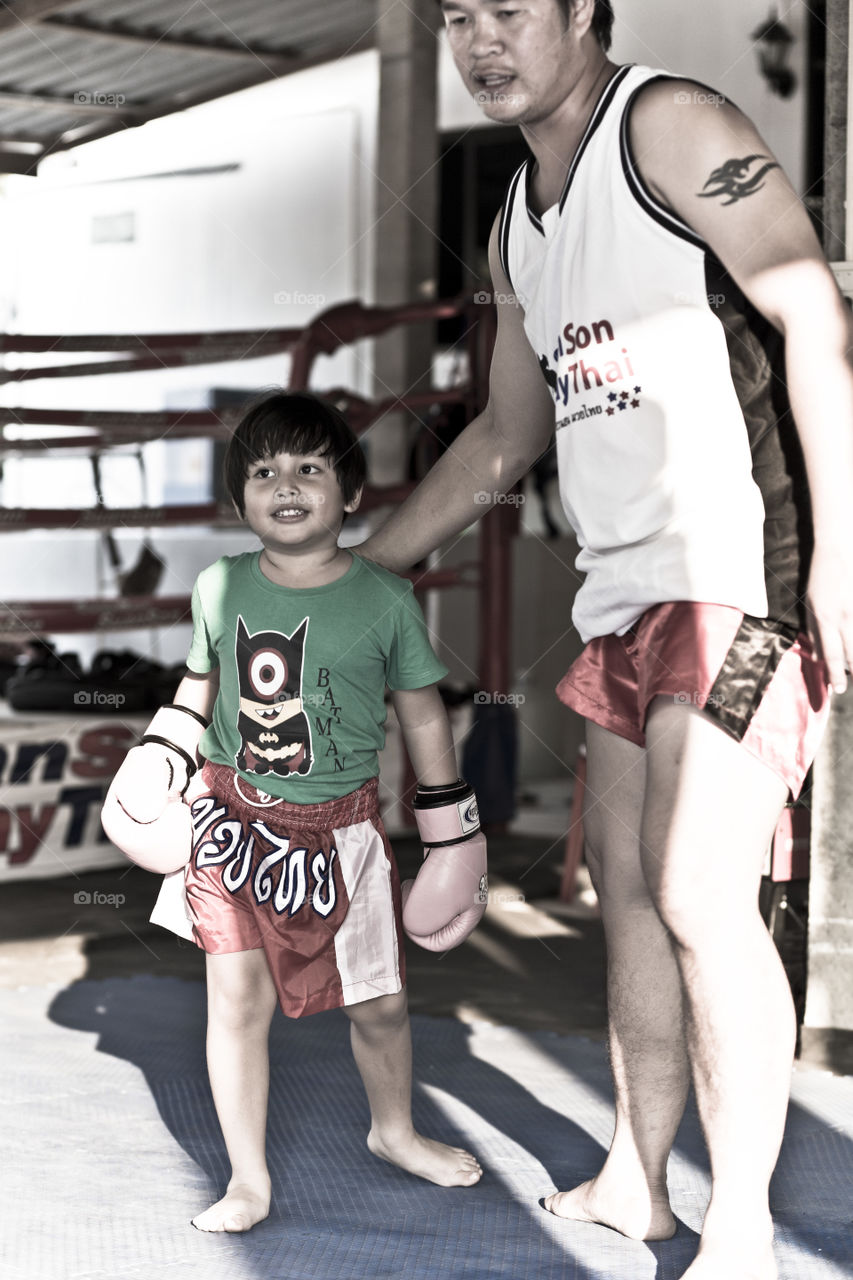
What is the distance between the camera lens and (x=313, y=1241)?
1.71 m

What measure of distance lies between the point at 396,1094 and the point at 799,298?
3.75 ft

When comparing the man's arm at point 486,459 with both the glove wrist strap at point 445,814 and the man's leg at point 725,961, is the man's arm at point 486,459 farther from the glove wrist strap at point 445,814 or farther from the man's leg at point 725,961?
the man's leg at point 725,961

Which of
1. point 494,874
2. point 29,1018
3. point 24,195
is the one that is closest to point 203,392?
point 24,195

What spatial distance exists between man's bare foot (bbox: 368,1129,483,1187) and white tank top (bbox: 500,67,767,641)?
80 cm

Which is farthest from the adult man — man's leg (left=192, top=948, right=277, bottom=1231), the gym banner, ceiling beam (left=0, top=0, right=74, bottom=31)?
ceiling beam (left=0, top=0, right=74, bottom=31)

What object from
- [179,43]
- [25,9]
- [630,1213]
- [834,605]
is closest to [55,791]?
[630,1213]

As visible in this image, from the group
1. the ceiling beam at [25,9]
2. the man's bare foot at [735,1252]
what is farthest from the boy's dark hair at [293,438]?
the ceiling beam at [25,9]

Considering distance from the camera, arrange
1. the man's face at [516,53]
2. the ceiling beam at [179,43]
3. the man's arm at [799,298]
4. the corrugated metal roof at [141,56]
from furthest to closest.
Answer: the corrugated metal roof at [141,56] < the ceiling beam at [179,43] < the man's face at [516,53] < the man's arm at [799,298]

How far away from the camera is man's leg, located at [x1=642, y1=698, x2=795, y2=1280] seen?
1473 mm

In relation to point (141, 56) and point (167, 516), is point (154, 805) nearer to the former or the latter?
point (167, 516)

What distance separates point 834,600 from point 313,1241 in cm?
95

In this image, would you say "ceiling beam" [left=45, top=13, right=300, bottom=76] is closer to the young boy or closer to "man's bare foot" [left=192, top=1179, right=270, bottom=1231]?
the young boy

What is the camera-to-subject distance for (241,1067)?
1.79 m

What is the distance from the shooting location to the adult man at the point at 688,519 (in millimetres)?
1473
